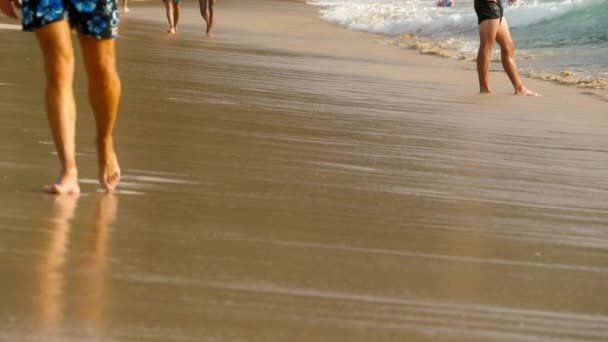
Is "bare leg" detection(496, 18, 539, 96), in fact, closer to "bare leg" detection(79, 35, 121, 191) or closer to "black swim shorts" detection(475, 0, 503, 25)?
"black swim shorts" detection(475, 0, 503, 25)

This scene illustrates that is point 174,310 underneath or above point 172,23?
above

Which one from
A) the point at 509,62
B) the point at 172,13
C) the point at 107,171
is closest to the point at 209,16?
the point at 172,13

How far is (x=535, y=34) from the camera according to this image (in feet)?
74.9

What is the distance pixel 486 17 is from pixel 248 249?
8.76m

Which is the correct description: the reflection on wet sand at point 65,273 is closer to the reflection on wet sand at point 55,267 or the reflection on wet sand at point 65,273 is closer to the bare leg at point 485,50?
the reflection on wet sand at point 55,267

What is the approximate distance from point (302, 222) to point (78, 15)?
119 centimetres

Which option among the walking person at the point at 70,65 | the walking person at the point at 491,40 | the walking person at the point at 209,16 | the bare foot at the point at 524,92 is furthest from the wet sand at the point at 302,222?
the walking person at the point at 209,16

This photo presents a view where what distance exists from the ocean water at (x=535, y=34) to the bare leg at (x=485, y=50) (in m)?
1.25

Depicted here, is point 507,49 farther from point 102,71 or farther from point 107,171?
point 107,171

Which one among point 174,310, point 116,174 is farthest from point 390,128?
point 174,310

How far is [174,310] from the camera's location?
10.9 feet

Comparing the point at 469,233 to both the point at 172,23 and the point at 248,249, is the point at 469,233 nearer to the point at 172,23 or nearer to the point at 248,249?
the point at 248,249

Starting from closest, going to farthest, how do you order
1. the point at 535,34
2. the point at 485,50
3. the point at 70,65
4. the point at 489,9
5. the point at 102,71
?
the point at 70,65
the point at 102,71
the point at 485,50
the point at 489,9
the point at 535,34

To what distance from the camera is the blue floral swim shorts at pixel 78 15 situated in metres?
4.94
